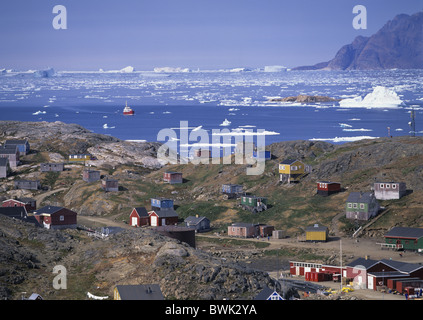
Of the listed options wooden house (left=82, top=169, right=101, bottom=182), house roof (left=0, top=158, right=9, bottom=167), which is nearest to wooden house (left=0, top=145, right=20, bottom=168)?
house roof (left=0, top=158, right=9, bottom=167)

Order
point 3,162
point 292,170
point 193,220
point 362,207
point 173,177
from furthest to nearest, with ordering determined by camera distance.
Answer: point 3,162 < point 173,177 < point 292,170 < point 193,220 < point 362,207

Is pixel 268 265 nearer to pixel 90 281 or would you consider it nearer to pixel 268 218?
pixel 268 218

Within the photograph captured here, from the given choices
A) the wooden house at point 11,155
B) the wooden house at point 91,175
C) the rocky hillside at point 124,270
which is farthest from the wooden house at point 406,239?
the wooden house at point 11,155

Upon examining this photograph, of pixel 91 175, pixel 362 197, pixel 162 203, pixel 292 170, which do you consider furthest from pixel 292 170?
pixel 91 175

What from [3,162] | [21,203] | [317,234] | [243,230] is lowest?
[243,230]

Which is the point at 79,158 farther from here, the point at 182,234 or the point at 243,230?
the point at 182,234
